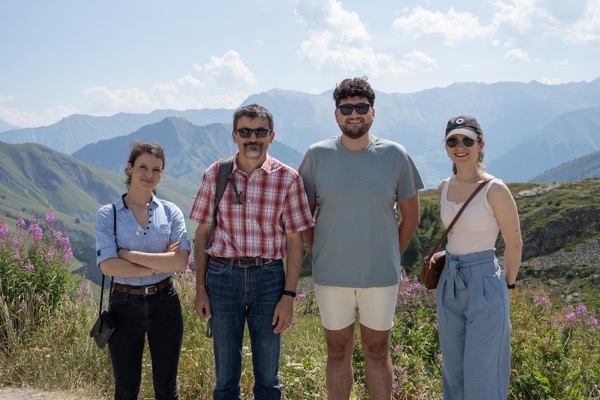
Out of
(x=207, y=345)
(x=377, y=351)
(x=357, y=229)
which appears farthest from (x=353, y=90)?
(x=207, y=345)

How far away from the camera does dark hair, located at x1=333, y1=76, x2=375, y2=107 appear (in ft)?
14.2

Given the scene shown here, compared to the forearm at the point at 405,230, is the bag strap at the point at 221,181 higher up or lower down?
higher up

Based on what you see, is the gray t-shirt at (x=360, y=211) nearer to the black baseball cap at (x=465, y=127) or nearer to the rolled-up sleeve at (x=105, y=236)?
the black baseball cap at (x=465, y=127)

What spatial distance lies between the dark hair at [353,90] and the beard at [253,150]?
721 millimetres

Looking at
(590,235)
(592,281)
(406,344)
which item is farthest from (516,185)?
(406,344)

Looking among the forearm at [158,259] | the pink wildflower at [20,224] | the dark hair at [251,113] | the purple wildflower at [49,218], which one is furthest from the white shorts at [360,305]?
the pink wildflower at [20,224]

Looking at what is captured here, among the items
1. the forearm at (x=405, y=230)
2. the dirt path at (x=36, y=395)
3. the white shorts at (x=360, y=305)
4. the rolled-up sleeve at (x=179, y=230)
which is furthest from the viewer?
the dirt path at (x=36, y=395)

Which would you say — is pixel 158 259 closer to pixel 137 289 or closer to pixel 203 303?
pixel 137 289

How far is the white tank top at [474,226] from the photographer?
13.2ft

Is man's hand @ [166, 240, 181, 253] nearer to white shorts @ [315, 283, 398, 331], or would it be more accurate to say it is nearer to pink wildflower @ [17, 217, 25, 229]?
white shorts @ [315, 283, 398, 331]

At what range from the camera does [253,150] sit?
4.19 meters

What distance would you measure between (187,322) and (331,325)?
2.35 meters

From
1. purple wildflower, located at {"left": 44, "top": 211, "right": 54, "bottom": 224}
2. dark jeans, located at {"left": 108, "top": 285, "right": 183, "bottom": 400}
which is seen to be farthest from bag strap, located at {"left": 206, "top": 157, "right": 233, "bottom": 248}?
purple wildflower, located at {"left": 44, "top": 211, "right": 54, "bottom": 224}

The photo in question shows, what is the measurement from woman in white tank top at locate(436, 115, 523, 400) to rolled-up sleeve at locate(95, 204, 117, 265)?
257cm
